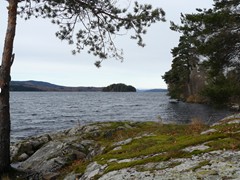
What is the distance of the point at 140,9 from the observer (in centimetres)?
1163

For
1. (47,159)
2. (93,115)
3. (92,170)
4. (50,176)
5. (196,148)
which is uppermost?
(196,148)

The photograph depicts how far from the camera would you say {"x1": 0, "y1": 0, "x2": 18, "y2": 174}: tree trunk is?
33.5 feet

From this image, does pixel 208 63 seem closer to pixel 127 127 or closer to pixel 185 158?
pixel 127 127

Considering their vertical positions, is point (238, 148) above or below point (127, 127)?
above

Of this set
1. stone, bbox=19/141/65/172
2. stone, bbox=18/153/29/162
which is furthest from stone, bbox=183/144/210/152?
stone, bbox=18/153/29/162

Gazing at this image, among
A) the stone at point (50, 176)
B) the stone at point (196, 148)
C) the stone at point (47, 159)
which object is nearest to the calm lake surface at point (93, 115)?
the stone at point (47, 159)

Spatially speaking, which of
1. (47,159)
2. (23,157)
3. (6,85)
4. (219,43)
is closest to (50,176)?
(47,159)

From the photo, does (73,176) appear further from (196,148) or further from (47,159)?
(196,148)

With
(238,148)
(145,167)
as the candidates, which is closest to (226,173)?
(238,148)

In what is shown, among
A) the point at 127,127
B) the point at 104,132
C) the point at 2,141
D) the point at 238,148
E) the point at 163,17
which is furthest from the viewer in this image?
the point at 127,127

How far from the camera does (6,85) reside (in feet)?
33.4

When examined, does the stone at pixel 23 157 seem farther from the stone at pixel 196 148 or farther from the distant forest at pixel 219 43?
the distant forest at pixel 219 43

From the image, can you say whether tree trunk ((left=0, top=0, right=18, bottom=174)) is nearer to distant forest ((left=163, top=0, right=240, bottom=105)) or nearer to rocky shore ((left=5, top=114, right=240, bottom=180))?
rocky shore ((left=5, top=114, right=240, bottom=180))

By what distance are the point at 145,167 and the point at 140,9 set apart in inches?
277
